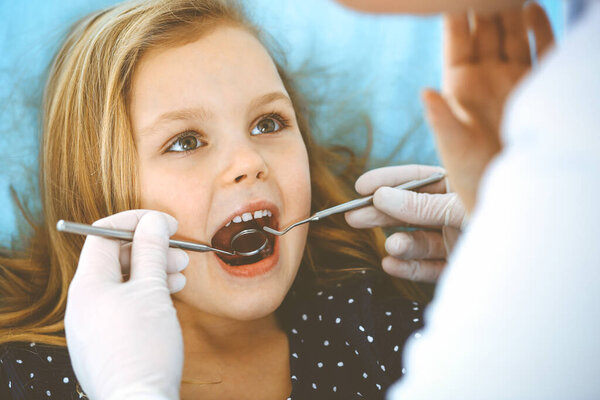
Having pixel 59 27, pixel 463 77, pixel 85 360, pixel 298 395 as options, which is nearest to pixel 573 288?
pixel 463 77

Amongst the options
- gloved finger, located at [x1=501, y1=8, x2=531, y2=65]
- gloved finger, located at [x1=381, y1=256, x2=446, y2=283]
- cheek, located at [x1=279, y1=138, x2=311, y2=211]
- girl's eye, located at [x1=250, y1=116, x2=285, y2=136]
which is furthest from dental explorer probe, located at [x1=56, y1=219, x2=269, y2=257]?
gloved finger, located at [x1=501, y1=8, x2=531, y2=65]

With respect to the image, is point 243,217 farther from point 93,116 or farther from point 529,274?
point 529,274

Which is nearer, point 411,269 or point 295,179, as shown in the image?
A: point 295,179

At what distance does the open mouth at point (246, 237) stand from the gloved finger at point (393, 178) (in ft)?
0.83

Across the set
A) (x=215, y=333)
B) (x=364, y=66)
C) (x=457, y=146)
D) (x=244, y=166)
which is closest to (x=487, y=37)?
(x=457, y=146)

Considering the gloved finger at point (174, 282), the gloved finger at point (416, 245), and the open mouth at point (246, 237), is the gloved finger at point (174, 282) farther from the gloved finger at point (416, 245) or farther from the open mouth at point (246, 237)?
the gloved finger at point (416, 245)

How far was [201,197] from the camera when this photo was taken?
3.38 ft

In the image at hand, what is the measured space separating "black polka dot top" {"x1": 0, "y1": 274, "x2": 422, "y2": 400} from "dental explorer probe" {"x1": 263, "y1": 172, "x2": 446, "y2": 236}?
0.21 metres

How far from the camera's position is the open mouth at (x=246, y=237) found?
42.1 inches

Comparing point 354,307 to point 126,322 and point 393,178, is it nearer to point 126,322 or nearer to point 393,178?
point 393,178

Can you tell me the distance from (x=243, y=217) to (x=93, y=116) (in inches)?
14.1

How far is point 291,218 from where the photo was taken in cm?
112

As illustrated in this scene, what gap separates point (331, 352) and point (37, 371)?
22.5 inches

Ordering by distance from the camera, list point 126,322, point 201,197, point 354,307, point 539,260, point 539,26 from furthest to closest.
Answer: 1. point 354,307
2. point 201,197
3. point 126,322
4. point 539,26
5. point 539,260
